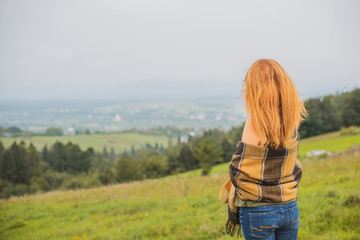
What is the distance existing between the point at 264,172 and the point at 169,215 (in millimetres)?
4762

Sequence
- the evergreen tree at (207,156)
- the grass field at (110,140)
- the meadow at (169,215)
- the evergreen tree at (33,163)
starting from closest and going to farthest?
1. the meadow at (169,215)
2. the evergreen tree at (207,156)
3. the evergreen tree at (33,163)
4. the grass field at (110,140)

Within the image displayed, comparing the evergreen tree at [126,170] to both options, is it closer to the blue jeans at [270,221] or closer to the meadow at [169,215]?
the meadow at [169,215]

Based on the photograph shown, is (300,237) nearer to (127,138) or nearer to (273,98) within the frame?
(273,98)

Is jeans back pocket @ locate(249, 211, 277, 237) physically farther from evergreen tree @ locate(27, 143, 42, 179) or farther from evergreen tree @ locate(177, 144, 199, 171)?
evergreen tree @ locate(27, 143, 42, 179)

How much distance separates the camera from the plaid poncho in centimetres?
201

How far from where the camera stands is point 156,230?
5.24m

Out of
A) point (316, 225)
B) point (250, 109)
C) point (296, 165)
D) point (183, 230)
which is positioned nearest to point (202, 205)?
point (183, 230)

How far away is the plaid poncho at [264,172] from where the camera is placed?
2.01 m

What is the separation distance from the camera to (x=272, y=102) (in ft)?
6.52

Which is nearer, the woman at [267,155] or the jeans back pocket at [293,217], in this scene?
the woman at [267,155]

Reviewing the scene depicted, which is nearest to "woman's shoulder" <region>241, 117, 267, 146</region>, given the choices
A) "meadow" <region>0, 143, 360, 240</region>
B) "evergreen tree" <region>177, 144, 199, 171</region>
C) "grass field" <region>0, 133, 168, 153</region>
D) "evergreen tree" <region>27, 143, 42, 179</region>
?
"meadow" <region>0, 143, 360, 240</region>

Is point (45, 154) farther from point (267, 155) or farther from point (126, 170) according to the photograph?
point (267, 155)

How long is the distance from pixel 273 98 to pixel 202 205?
5.44 meters

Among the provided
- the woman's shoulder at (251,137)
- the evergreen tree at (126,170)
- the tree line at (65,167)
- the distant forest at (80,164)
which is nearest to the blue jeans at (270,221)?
the woman's shoulder at (251,137)
